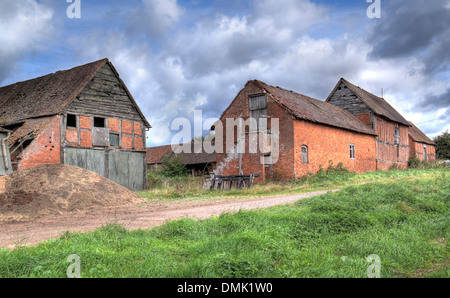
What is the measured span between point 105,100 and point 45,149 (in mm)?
5359

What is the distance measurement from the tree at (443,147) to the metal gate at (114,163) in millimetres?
42841

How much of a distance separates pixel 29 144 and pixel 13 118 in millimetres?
4285

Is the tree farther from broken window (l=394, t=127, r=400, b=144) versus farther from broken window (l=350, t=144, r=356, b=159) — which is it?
broken window (l=350, t=144, r=356, b=159)

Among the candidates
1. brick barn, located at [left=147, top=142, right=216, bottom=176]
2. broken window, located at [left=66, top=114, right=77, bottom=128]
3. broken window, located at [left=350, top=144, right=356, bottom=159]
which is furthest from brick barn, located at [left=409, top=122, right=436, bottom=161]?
broken window, located at [left=66, top=114, right=77, bottom=128]

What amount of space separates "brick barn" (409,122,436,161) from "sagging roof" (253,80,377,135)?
40.0ft

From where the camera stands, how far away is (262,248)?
6125mm

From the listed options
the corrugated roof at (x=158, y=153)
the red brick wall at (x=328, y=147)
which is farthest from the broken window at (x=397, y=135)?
the corrugated roof at (x=158, y=153)

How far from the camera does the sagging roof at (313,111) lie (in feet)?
83.5

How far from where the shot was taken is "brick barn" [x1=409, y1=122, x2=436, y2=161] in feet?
141

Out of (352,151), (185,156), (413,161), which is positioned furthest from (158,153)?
(413,161)

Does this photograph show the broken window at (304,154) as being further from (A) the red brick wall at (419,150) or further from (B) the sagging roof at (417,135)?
(B) the sagging roof at (417,135)

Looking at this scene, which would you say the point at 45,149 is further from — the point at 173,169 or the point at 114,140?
the point at 173,169

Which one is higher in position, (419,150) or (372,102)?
(372,102)

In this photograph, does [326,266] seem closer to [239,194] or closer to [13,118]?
[239,194]
